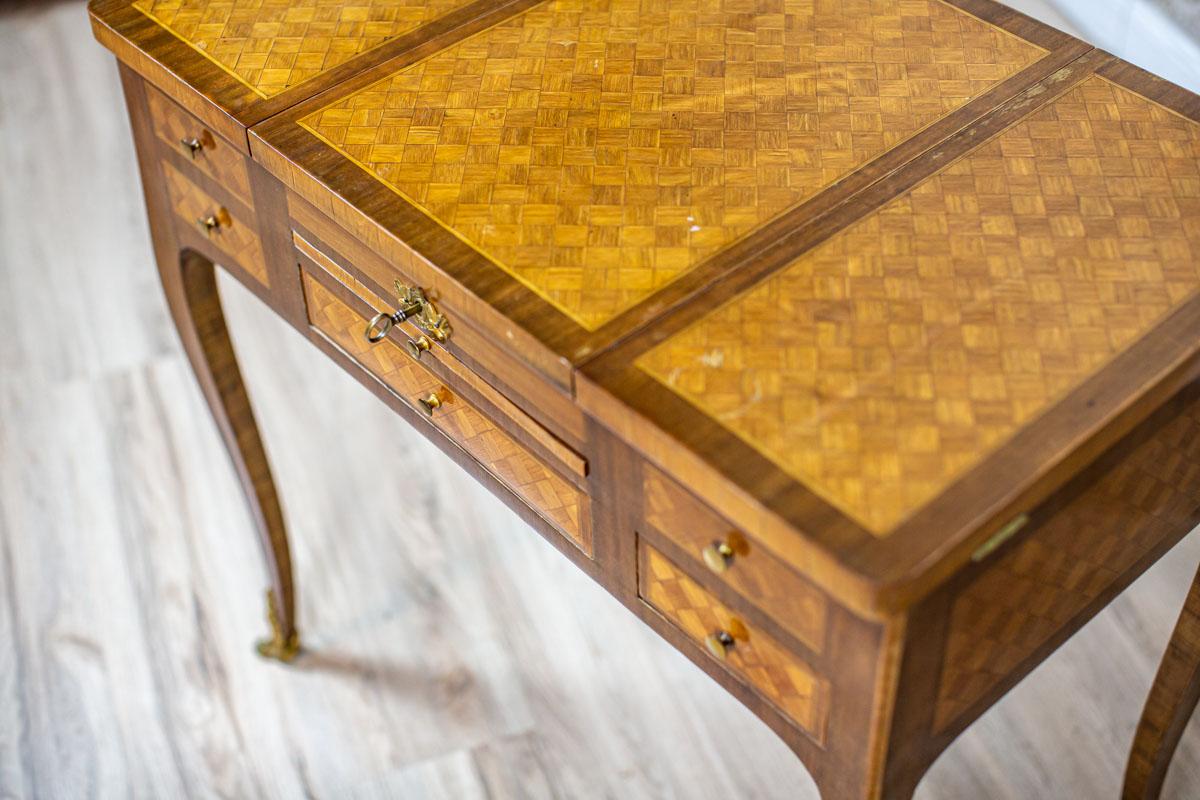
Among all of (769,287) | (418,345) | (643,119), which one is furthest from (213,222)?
(769,287)

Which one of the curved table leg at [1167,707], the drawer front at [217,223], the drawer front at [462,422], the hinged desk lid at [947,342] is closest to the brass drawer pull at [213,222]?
the drawer front at [217,223]

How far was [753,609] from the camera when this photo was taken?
87 centimetres

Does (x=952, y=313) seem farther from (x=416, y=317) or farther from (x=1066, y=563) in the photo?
(x=416, y=317)

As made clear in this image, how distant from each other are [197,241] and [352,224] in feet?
1.02

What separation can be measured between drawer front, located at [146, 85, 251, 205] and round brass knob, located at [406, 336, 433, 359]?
0.19m

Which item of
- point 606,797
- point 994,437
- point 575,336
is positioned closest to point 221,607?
point 606,797

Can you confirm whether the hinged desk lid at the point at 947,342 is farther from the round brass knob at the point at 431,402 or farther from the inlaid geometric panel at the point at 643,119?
the round brass knob at the point at 431,402

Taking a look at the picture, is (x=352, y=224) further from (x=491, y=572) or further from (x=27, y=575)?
(x=27, y=575)

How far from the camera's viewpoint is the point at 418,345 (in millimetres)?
1015

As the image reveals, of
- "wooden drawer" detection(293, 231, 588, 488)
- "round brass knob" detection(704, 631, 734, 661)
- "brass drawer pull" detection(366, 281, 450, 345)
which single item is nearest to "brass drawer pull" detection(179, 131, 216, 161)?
"wooden drawer" detection(293, 231, 588, 488)

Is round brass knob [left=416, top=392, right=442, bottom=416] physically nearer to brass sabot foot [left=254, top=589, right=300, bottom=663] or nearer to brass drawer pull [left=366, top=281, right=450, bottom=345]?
brass drawer pull [left=366, top=281, right=450, bottom=345]

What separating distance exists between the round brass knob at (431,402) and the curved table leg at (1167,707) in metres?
0.57

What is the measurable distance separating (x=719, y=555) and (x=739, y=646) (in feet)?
0.30

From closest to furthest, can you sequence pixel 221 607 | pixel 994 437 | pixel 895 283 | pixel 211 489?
1. pixel 994 437
2. pixel 895 283
3. pixel 221 607
4. pixel 211 489
